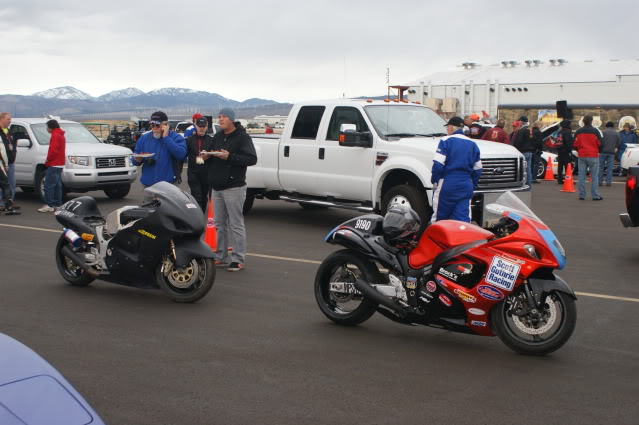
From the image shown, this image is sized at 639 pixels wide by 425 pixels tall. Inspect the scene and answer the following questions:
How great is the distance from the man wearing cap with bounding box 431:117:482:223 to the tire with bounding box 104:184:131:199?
10.4 meters

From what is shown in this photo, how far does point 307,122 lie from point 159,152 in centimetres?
370

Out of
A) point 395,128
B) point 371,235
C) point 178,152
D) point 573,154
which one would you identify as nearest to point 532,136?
point 573,154

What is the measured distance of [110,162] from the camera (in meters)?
17.7

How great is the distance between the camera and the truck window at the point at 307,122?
13.7 meters

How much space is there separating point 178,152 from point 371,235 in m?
4.52

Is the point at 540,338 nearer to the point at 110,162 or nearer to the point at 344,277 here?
the point at 344,277

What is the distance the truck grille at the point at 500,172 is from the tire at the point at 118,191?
933 cm

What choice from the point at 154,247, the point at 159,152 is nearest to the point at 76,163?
the point at 159,152

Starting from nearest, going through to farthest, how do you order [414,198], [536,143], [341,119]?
[414,198], [341,119], [536,143]

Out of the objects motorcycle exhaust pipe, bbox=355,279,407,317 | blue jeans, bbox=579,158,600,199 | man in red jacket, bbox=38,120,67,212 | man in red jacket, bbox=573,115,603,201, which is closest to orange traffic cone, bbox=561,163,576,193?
blue jeans, bbox=579,158,600,199

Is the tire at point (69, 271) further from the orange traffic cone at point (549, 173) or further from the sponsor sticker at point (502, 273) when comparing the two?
the orange traffic cone at point (549, 173)

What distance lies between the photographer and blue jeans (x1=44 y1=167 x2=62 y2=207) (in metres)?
15.9

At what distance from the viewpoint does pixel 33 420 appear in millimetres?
2654

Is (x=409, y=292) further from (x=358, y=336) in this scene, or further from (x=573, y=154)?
(x=573, y=154)
